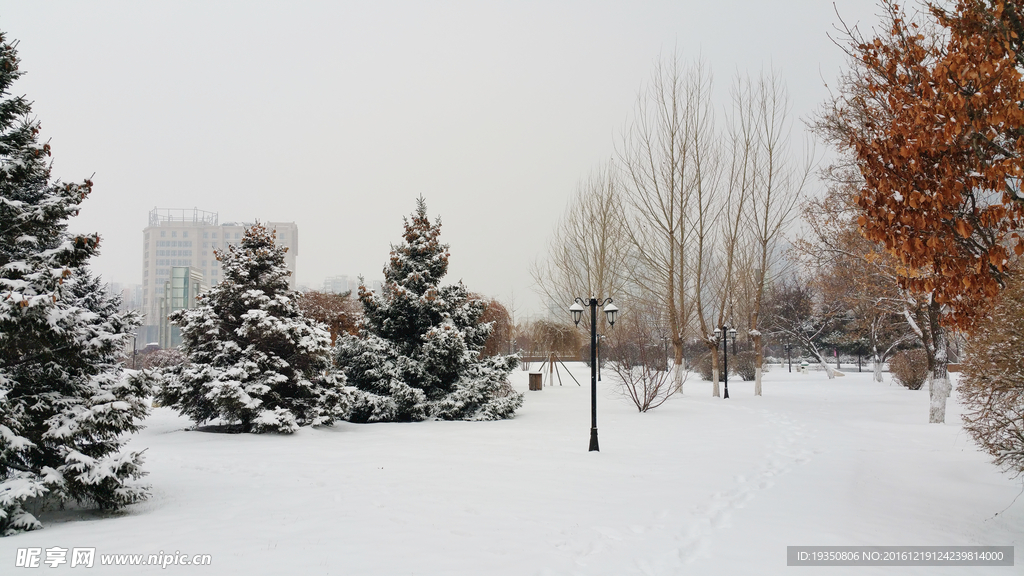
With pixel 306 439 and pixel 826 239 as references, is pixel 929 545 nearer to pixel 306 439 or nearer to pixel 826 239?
pixel 306 439

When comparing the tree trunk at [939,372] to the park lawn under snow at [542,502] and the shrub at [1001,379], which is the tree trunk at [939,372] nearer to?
the park lawn under snow at [542,502]

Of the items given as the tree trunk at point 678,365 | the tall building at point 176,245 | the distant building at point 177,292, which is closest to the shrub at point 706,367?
the tree trunk at point 678,365

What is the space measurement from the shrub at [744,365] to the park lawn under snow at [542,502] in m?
19.6

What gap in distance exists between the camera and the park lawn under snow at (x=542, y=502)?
4664mm

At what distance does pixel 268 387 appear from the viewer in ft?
37.3

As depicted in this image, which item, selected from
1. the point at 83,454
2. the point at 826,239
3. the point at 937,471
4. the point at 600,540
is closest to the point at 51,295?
the point at 83,454

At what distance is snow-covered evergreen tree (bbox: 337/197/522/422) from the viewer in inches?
583

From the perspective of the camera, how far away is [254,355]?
11656mm

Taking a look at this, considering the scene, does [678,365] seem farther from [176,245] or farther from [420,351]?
[176,245]

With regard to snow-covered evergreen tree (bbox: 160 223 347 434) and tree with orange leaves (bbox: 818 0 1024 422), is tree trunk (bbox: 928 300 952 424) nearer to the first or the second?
tree with orange leaves (bbox: 818 0 1024 422)

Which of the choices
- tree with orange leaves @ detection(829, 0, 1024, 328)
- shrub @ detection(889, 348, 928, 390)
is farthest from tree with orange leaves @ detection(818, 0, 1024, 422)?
shrub @ detection(889, 348, 928, 390)

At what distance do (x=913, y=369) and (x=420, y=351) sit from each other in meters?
20.3

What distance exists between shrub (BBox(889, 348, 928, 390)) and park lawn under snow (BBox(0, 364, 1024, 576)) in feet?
43.5

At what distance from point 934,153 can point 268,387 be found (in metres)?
10.9
